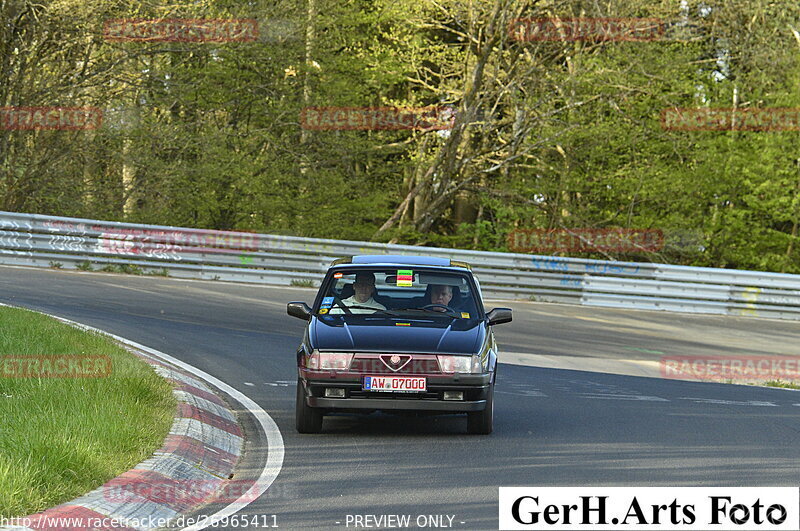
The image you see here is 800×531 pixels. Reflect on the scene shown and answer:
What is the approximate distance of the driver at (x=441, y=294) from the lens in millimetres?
10586

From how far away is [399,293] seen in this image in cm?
1071

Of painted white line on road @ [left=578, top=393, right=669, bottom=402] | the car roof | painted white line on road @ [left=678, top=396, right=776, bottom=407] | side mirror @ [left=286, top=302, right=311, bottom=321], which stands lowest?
painted white line on road @ [left=678, top=396, right=776, bottom=407]

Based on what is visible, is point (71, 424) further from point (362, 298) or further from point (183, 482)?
point (362, 298)

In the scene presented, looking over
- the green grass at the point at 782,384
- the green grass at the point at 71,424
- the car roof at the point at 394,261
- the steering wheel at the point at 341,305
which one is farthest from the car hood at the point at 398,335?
the green grass at the point at 782,384

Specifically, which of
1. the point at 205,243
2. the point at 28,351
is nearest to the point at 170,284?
the point at 205,243

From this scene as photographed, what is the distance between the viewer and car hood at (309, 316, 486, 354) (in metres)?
9.52

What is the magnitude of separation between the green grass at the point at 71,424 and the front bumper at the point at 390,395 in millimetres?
1278

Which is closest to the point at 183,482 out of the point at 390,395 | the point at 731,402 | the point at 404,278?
the point at 390,395

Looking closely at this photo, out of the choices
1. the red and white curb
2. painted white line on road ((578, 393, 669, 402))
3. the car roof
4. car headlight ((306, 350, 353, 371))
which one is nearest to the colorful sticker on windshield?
the car roof

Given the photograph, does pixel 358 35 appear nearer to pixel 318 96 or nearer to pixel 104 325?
pixel 318 96

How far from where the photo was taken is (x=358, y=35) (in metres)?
33.2

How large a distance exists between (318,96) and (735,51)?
12.4 meters

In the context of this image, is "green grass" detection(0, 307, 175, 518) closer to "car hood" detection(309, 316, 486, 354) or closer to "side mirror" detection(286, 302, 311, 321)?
"side mirror" detection(286, 302, 311, 321)

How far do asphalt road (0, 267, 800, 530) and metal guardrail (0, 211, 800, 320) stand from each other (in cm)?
175
